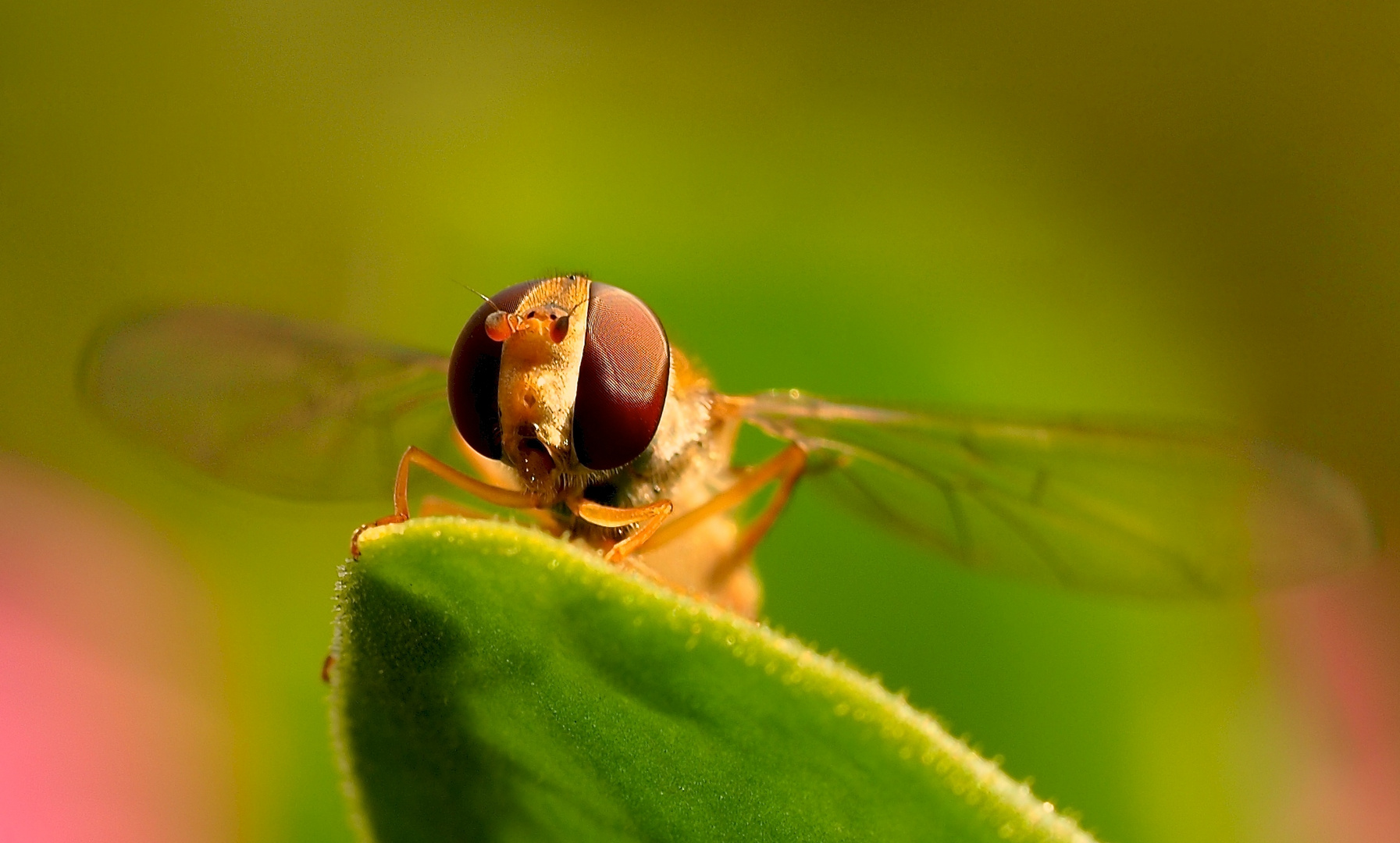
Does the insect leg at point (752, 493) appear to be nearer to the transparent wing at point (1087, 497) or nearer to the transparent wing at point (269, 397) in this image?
the transparent wing at point (1087, 497)

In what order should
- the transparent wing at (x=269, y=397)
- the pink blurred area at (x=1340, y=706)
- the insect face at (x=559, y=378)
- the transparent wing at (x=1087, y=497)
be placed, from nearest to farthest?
the insect face at (x=559, y=378) → the transparent wing at (x=1087, y=497) → the transparent wing at (x=269, y=397) → the pink blurred area at (x=1340, y=706)

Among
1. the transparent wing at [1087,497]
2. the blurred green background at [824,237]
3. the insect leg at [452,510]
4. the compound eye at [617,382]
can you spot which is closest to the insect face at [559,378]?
the compound eye at [617,382]

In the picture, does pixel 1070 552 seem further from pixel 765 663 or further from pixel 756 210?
pixel 756 210

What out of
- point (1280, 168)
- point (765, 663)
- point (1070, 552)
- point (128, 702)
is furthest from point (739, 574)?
point (1280, 168)

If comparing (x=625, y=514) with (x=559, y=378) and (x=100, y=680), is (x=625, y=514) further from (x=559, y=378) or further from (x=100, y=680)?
(x=100, y=680)

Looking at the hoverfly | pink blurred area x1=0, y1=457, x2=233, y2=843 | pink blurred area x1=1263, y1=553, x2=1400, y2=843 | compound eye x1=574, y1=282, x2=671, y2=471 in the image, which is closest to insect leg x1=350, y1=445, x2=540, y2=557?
the hoverfly
